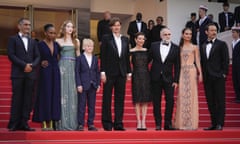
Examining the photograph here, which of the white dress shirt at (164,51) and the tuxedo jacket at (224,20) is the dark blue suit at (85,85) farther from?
the tuxedo jacket at (224,20)

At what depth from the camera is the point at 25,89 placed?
318 inches

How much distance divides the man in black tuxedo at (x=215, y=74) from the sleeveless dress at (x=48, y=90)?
8.61 feet

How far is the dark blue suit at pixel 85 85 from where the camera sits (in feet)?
27.5

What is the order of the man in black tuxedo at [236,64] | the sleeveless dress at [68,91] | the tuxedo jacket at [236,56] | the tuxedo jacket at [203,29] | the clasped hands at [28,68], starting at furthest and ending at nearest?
the tuxedo jacket at [203,29] → the tuxedo jacket at [236,56] → the man in black tuxedo at [236,64] → the sleeveless dress at [68,91] → the clasped hands at [28,68]

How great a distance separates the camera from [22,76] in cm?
805

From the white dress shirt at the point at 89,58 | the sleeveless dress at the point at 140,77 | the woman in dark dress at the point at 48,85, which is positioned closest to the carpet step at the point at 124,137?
the woman in dark dress at the point at 48,85

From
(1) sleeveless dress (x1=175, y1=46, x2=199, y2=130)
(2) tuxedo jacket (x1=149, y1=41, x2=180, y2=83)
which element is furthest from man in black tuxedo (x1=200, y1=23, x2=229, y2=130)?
(2) tuxedo jacket (x1=149, y1=41, x2=180, y2=83)

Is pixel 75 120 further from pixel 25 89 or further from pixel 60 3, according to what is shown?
pixel 60 3

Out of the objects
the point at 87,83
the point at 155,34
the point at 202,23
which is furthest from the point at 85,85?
the point at 155,34

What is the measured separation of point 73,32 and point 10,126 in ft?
6.15

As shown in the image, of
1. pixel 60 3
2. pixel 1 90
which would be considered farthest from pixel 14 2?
pixel 1 90

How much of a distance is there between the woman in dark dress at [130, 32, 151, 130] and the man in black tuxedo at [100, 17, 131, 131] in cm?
16

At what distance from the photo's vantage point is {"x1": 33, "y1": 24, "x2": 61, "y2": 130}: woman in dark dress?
26.9 ft

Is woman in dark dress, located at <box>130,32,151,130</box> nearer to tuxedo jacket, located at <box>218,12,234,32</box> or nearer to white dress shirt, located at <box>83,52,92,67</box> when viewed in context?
white dress shirt, located at <box>83,52,92,67</box>
